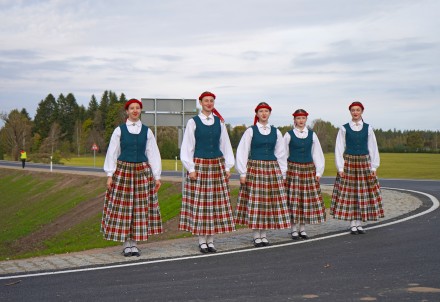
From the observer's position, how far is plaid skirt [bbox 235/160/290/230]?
880 centimetres

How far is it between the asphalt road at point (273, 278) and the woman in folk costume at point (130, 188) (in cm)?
95

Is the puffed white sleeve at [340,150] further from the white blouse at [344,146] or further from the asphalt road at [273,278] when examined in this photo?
the asphalt road at [273,278]

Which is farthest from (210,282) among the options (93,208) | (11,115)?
(11,115)

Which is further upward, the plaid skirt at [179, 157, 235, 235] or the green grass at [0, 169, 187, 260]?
the plaid skirt at [179, 157, 235, 235]

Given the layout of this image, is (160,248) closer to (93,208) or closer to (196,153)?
(196,153)

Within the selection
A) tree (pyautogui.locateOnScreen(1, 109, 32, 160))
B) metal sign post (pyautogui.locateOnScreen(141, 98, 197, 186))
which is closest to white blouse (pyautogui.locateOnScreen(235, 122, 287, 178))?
metal sign post (pyautogui.locateOnScreen(141, 98, 197, 186))

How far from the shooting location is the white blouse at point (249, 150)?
895cm

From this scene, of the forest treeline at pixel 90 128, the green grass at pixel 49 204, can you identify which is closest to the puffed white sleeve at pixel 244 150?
the green grass at pixel 49 204

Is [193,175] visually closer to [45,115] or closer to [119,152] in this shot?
[119,152]

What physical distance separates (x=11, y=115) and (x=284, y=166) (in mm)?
80354

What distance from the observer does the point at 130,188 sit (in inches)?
324

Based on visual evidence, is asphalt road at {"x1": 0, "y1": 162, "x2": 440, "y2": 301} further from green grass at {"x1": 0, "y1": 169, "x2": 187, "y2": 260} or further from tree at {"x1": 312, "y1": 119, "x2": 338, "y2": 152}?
tree at {"x1": 312, "y1": 119, "x2": 338, "y2": 152}

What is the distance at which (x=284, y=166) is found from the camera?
917 cm

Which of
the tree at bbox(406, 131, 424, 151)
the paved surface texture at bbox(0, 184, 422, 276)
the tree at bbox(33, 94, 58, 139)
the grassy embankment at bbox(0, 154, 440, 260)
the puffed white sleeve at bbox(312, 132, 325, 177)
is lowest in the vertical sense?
the grassy embankment at bbox(0, 154, 440, 260)
